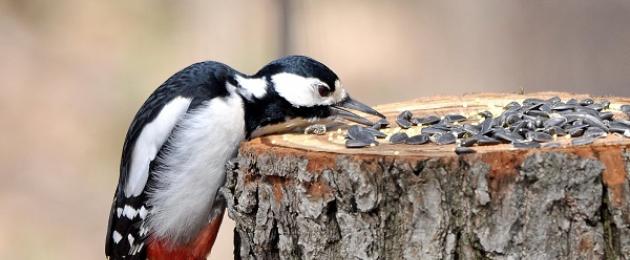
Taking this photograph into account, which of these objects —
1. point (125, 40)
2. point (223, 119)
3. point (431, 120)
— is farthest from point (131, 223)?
point (125, 40)

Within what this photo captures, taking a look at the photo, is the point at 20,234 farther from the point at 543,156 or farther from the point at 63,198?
the point at 543,156

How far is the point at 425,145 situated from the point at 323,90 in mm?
415

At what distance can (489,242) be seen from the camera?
1794 mm

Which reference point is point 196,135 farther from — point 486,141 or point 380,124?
point 486,141

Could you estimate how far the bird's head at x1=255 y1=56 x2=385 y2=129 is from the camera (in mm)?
2275

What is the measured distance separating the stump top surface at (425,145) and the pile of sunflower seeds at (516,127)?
0.02 metres

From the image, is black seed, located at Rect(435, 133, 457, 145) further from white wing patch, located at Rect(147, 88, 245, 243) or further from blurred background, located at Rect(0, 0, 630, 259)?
blurred background, located at Rect(0, 0, 630, 259)

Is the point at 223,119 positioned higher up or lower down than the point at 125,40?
lower down

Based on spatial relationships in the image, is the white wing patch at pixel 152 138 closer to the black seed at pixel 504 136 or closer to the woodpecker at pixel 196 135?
the woodpecker at pixel 196 135

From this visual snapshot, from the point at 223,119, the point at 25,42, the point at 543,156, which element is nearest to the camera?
the point at 543,156

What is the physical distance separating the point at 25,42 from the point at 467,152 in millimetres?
2563

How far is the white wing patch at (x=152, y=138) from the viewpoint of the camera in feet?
7.41

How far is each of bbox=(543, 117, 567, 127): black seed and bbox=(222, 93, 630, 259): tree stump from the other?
0.17 meters

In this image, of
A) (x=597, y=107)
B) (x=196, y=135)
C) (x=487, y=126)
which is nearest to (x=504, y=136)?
(x=487, y=126)
